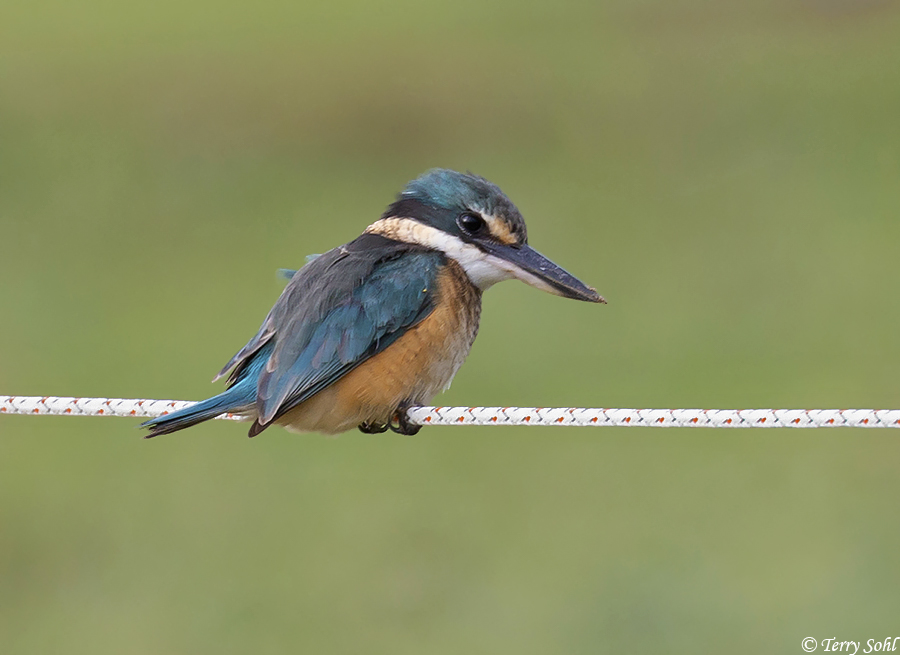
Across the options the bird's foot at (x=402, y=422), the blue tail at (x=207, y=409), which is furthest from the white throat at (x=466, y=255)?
the blue tail at (x=207, y=409)

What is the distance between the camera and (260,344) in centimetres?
236

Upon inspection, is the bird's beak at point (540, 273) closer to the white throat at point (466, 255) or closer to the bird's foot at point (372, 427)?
the white throat at point (466, 255)

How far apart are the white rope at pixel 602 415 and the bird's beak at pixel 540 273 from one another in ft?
1.08

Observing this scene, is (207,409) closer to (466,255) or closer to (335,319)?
(335,319)

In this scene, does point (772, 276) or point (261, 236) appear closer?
point (772, 276)

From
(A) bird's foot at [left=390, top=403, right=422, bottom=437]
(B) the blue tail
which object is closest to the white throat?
(A) bird's foot at [left=390, top=403, right=422, bottom=437]

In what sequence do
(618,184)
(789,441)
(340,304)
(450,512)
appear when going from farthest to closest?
(618,184) → (789,441) → (450,512) → (340,304)

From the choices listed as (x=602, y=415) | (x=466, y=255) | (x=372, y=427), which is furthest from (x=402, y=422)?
(x=602, y=415)

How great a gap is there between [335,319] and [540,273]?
36 centimetres

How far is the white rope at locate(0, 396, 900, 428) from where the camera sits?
1.82m

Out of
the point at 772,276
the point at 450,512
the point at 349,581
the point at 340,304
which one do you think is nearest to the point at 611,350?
the point at 772,276

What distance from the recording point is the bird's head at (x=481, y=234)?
240cm

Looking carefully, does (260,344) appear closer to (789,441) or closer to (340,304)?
(340,304)

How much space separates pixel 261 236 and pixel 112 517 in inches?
102
